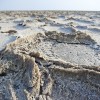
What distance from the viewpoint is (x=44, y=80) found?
3.56 meters

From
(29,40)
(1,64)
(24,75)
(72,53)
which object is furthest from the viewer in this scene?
(29,40)

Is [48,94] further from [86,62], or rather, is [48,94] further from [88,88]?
[86,62]

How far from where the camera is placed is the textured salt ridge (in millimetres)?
3338

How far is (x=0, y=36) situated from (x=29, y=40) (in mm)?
997

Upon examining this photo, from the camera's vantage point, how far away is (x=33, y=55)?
4184mm

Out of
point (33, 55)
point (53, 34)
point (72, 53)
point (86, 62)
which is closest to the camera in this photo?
point (33, 55)

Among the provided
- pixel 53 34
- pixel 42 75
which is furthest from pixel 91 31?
pixel 42 75

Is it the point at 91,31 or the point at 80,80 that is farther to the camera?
the point at 91,31

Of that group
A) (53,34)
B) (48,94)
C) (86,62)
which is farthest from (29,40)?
(48,94)

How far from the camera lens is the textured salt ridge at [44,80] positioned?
334 cm

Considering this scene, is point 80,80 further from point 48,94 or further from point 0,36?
point 0,36

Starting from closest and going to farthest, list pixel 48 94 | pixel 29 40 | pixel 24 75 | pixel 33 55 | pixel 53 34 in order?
1. pixel 48 94
2. pixel 24 75
3. pixel 33 55
4. pixel 29 40
5. pixel 53 34

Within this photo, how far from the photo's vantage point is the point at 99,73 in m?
3.64

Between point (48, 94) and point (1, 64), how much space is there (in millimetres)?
959
